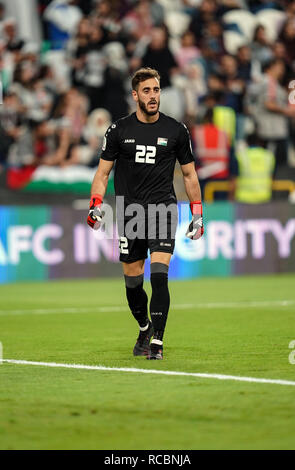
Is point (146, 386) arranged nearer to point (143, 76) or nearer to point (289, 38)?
point (143, 76)

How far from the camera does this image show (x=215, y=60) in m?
23.3

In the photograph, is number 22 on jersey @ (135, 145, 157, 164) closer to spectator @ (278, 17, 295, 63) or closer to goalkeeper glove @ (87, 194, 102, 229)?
goalkeeper glove @ (87, 194, 102, 229)

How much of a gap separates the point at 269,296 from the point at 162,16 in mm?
8704

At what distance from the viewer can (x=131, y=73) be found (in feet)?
70.3

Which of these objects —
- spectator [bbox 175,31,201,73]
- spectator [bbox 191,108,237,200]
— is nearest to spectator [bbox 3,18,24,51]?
spectator [bbox 175,31,201,73]

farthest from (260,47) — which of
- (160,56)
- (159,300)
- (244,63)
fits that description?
Result: (159,300)

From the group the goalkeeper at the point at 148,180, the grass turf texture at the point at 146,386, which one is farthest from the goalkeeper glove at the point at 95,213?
the grass turf texture at the point at 146,386

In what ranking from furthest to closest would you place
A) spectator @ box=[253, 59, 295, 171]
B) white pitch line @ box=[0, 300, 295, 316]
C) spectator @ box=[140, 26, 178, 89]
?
spectator @ box=[253, 59, 295, 171] → spectator @ box=[140, 26, 178, 89] → white pitch line @ box=[0, 300, 295, 316]

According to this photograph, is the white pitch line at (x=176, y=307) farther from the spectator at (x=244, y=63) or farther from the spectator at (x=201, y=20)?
the spectator at (x=201, y=20)

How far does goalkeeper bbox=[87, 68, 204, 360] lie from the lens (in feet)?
30.8

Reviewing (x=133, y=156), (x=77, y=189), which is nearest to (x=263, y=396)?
(x=133, y=156)

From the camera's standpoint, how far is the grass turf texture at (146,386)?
6086 millimetres

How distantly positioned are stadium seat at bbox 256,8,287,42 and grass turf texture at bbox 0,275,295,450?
11.9 m

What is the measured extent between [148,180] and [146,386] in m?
2.32
